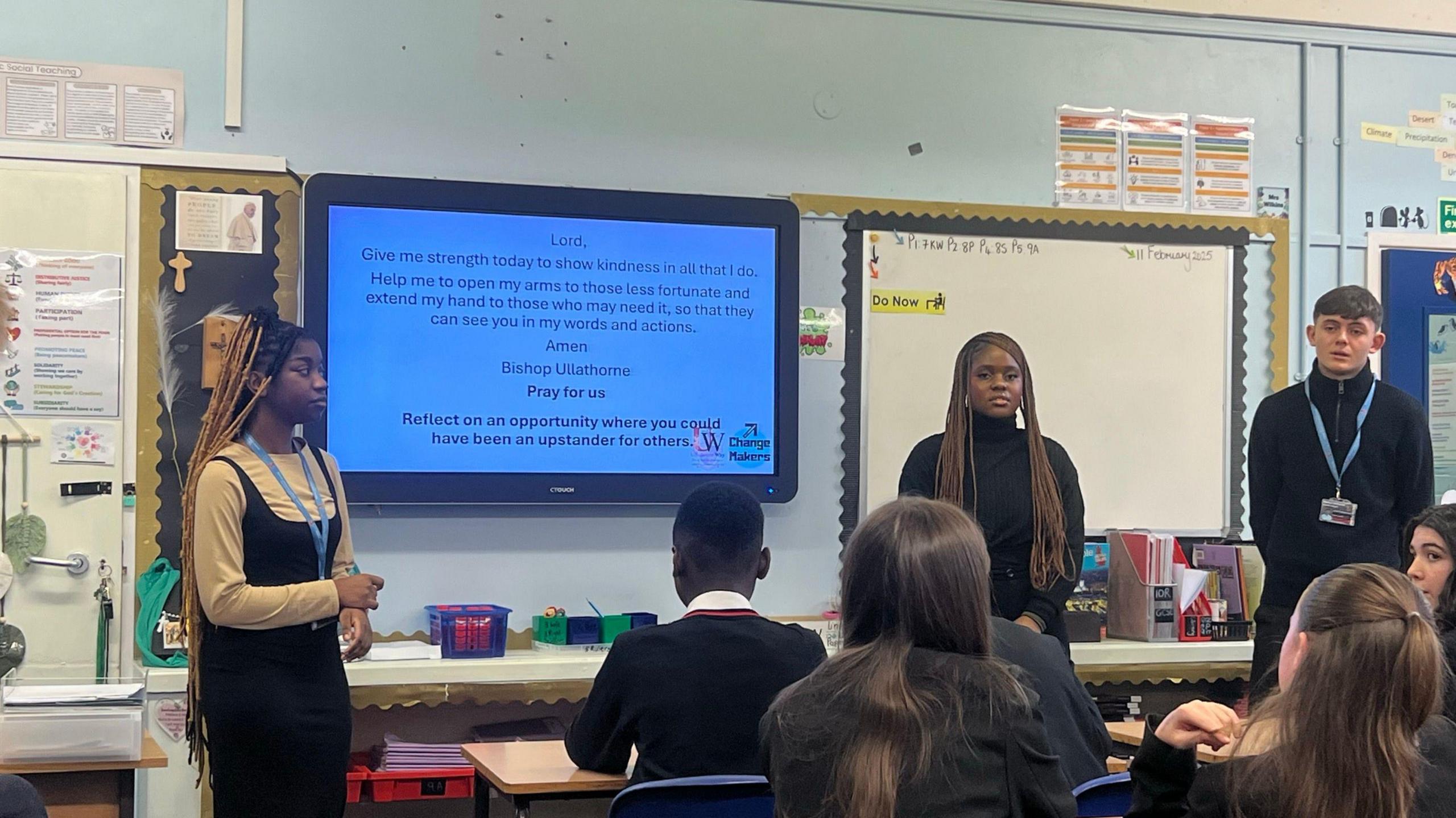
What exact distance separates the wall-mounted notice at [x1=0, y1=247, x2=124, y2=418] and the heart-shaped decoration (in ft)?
2.59

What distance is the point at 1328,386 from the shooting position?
3.69 metres

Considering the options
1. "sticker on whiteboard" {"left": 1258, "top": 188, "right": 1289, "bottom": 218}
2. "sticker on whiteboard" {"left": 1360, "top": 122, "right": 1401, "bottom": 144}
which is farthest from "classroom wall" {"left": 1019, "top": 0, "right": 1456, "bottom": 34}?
"sticker on whiteboard" {"left": 1258, "top": 188, "right": 1289, "bottom": 218}

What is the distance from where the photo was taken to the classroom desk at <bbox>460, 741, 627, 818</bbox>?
2336 mm

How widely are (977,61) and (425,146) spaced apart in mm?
1811

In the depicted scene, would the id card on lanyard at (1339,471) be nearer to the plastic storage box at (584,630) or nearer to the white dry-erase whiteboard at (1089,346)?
the white dry-erase whiteboard at (1089,346)

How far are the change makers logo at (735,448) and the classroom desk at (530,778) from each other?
1.52 meters

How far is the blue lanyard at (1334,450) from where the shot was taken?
12.0ft

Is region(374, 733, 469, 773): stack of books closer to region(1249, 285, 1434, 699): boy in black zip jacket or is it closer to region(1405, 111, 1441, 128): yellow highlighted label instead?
region(1249, 285, 1434, 699): boy in black zip jacket

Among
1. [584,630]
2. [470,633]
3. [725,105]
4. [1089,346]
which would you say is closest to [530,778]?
[470,633]

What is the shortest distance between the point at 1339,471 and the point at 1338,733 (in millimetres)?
2326

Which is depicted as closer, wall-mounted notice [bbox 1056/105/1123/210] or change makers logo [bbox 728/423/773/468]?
change makers logo [bbox 728/423/773/468]

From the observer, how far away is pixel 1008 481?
3512 millimetres

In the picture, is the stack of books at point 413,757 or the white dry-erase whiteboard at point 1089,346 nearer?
the stack of books at point 413,757

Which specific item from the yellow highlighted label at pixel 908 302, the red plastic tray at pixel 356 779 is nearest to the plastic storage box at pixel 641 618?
the red plastic tray at pixel 356 779
